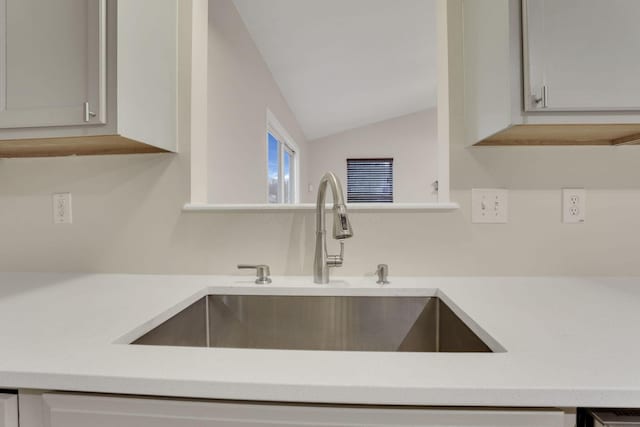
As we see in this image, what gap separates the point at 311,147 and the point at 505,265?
6.14m

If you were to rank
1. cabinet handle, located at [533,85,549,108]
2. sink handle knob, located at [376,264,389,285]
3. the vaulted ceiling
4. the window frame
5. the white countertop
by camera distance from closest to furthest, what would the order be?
1. the white countertop
2. cabinet handle, located at [533,85,549,108]
3. sink handle knob, located at [376,264,389,285]
4. the vaulted ceiling
5. the window frame

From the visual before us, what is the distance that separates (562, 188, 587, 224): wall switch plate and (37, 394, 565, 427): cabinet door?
33.7 inches

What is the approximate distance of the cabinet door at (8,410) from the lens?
57 centimetres

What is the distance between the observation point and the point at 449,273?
1.21 metres

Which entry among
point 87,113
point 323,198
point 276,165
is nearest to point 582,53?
point 323,198

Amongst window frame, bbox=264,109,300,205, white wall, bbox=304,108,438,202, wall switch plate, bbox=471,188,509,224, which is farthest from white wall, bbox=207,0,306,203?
white wall, bbox=304,108,438,202

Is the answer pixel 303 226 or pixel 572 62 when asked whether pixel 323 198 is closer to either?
pixel 303 226

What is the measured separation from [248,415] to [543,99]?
2.98 feet

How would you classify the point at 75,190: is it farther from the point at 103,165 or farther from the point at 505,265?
the point at 505,265

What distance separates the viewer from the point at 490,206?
1.20 m

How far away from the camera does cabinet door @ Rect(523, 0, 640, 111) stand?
88 centimetres

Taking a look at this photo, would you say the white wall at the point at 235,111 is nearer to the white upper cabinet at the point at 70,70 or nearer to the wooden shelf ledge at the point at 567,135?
the white upper cabinet at the point at 70,70

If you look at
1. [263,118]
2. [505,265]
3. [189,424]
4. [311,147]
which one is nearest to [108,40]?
[189,424]

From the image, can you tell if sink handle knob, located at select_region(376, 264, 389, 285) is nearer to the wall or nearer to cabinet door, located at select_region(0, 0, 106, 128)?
the wall
